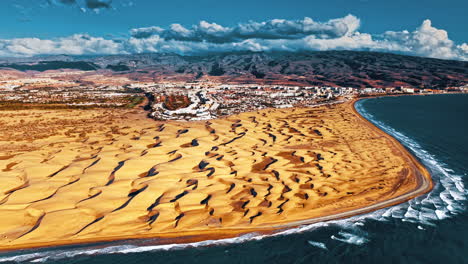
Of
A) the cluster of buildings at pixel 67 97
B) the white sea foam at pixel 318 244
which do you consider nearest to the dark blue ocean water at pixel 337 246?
the white sea foam at pixel 318 244

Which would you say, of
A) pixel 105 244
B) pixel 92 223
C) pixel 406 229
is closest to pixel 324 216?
pixel 406 229

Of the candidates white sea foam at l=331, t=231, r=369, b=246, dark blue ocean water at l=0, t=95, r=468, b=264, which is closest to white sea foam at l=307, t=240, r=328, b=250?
dark blue ocean water at l=0, t=95, r=468, b=264

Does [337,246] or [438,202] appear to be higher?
[438,202]

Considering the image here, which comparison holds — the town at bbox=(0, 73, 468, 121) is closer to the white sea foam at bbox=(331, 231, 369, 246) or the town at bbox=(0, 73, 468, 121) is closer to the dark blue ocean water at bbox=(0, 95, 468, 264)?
the dark blue ocean water at bbox=(0, 95, 468, 264)

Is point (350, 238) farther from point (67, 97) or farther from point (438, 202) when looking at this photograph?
point (67, 97)

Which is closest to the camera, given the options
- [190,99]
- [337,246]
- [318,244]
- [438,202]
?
[337,246]

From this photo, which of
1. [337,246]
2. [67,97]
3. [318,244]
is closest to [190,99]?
[67,97]

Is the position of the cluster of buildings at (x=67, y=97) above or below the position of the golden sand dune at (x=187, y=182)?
below

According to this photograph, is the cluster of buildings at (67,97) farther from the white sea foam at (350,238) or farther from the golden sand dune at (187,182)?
the white sea foam at (350,238)
